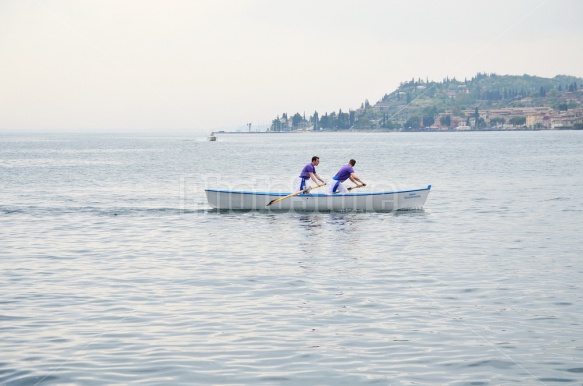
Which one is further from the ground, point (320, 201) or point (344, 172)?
point (344, 172)

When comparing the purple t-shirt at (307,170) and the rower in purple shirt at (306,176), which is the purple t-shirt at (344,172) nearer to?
the rower in purple shirt at (306,176)

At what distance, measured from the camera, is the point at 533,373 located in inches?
422

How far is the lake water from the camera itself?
36.0ft

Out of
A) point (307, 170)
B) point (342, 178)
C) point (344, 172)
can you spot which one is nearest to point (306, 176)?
point (307, 170)

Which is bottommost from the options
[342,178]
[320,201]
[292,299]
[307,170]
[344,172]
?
[292,299]

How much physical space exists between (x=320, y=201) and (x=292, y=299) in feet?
54.2

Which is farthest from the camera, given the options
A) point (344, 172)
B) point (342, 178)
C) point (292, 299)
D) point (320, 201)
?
point (320, 201)

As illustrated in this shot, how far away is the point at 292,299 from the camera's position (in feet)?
50.4

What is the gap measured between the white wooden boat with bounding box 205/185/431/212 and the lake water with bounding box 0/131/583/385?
0.68 meters

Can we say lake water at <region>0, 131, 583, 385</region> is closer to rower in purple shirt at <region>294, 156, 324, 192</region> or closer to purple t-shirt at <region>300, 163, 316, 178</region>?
rower in purple shirt at <region>294, 156, 324, 192</region>

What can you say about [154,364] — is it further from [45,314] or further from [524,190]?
[524,190]

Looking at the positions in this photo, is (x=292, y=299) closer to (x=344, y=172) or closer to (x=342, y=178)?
(x=344, y=172)

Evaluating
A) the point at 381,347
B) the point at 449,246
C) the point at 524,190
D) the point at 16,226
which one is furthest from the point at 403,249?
the point at 524,190

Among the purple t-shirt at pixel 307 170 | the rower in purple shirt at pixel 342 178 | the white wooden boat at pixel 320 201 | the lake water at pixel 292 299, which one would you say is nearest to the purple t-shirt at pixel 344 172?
the rower in purple shirt at pixel 342 178
